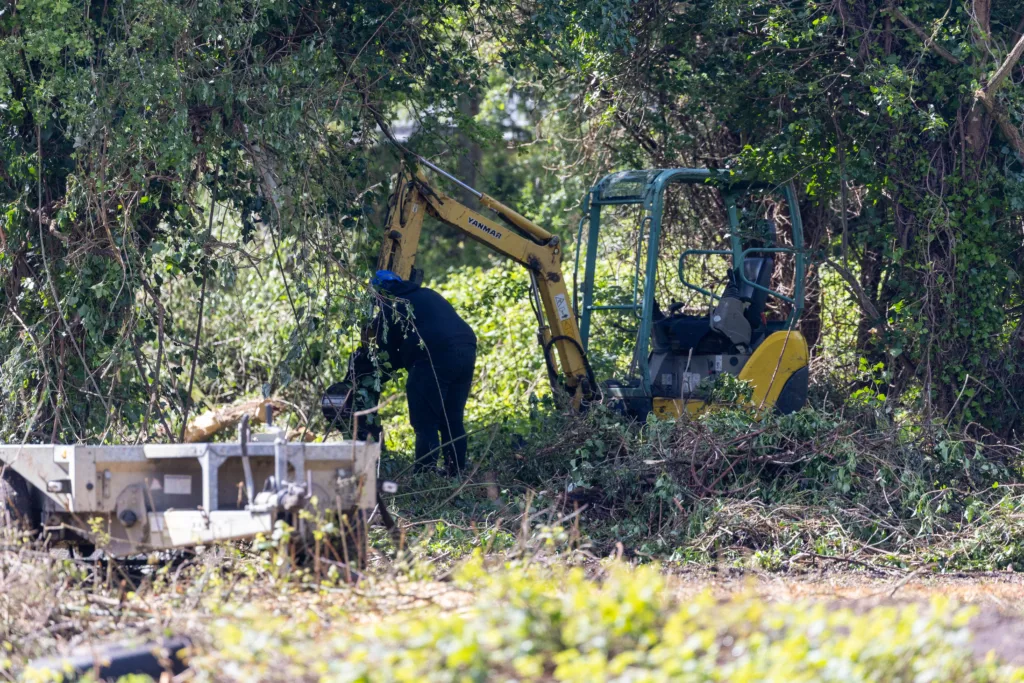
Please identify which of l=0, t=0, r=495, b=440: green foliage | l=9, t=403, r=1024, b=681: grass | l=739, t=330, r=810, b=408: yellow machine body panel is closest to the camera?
l=9, t=403, r=1024, b=681: grass

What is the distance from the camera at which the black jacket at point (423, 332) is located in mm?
9641

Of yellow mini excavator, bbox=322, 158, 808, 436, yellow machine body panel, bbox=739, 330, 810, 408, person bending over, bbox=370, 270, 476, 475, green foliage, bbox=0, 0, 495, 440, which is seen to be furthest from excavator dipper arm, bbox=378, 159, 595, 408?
yellow machine body panel, bbox=739, 330, 810, 408

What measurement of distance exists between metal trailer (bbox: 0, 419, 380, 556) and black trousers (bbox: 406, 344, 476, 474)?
375cm

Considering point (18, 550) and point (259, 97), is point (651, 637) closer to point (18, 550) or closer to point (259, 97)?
point (18, 550)

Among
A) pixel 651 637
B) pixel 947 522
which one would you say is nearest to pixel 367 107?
pixel 947 522

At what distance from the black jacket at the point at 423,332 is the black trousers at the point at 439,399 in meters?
0.05

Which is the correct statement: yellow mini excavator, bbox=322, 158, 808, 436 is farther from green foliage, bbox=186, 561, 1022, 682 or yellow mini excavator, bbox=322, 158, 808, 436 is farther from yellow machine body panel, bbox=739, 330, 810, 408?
green foliage, bbox=186, 561, 1022, 682

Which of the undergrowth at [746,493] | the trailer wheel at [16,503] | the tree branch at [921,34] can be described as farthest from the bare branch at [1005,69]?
the trailer wheel at [16,503]

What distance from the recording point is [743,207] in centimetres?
1146

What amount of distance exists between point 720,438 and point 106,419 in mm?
4601

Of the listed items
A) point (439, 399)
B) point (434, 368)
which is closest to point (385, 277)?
point (434, 368)

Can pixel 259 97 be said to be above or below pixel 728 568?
above

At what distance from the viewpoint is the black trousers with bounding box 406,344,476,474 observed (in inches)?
389

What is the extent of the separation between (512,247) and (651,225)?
1250 millimetres
